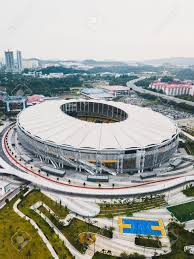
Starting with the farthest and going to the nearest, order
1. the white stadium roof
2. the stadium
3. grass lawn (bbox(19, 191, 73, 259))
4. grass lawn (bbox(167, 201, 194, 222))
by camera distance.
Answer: the white stadium roof < the stadium < grass lawn (bbox(167, 201, 194, 222)) < grass lawn (bbox(19, 191, 73, 259))

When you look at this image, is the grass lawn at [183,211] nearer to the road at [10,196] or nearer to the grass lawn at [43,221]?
the grass lawn at [43,221]

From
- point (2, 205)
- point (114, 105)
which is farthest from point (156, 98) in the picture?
point (2, 205)

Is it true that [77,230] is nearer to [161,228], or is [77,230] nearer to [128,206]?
[128,206]

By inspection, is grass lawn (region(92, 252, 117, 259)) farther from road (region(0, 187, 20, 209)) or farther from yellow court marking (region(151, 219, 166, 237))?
road (region(0, 187, 20, 209))

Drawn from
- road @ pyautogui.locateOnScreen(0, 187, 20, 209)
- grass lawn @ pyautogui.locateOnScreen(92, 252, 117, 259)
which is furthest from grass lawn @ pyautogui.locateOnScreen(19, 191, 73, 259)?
grass lawn @ pyautogui.locateOnScreen(92, 252, 117, 259)

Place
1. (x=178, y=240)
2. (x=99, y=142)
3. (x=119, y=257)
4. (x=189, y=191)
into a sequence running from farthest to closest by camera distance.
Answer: (x=99, y=142) < (x=189, y=191) < (x=178, y=240) < (x=119, y=257)

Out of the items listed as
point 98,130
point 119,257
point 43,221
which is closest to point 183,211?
point 119,257
